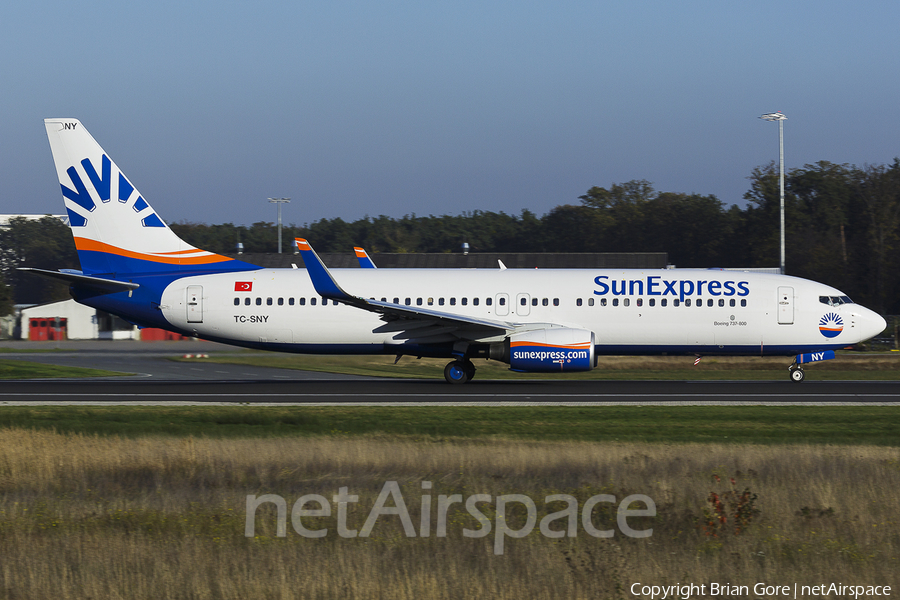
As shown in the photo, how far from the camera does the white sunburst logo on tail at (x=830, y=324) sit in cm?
2812

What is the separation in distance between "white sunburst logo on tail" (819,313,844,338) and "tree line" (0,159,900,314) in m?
51.0

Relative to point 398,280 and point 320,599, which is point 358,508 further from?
point 398,280

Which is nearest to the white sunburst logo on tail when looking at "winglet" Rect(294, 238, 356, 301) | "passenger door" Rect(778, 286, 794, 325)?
"passenger door" Rect(778, 286, 794, 325)

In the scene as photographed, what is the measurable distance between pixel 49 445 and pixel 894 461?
520 inches

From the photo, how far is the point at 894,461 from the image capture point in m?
13.2

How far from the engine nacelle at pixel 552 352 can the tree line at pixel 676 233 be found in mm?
47307

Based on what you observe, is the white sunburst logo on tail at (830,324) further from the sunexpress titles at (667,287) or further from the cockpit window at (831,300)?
the sunexpress titles at (667,287)

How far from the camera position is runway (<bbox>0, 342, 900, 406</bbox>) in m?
23.1

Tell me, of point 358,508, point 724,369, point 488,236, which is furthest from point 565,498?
point 488,236

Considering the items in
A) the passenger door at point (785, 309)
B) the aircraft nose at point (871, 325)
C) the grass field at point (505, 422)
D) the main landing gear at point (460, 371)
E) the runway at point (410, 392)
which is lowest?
the runway at point (410, 392)

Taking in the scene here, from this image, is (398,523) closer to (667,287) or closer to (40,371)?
(667,287)

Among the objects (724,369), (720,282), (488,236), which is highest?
(488,236)

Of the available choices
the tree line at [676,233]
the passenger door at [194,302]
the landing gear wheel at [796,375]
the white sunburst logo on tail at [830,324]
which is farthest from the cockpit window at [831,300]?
the tree line at [676,233]

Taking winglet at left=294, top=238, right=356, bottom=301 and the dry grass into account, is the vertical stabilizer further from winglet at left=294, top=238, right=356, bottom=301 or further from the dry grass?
the dry grass
